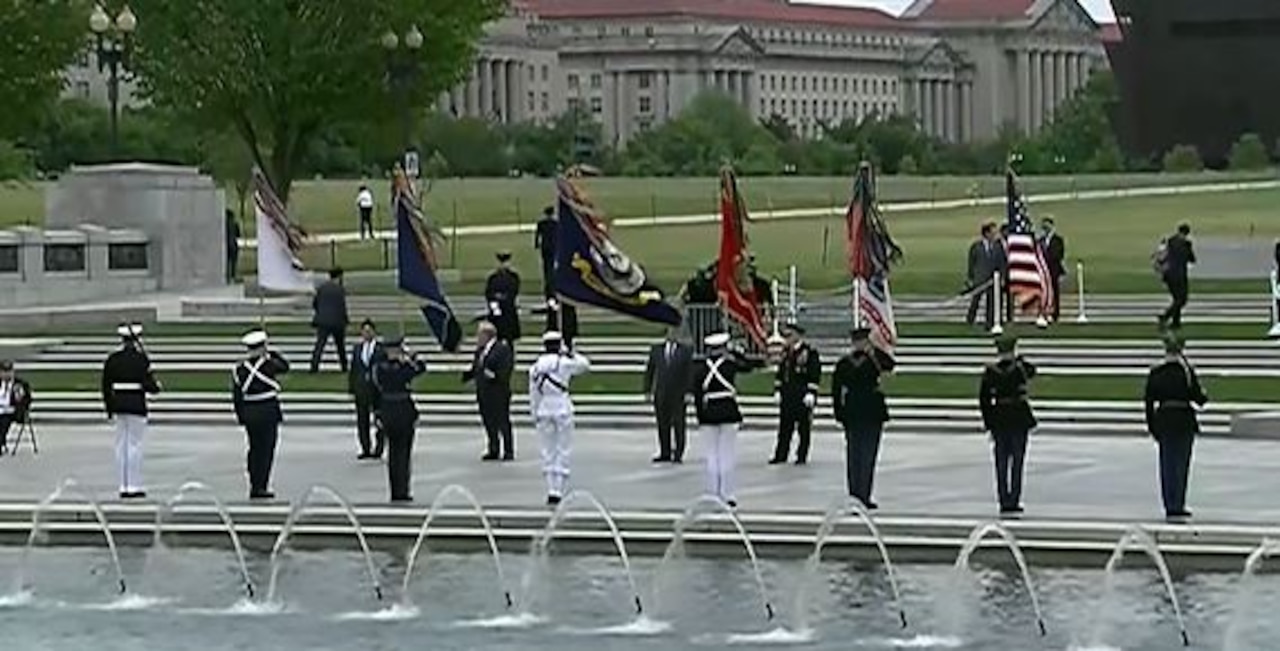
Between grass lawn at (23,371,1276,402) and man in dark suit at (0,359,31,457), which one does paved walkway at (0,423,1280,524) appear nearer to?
man in dark suit at (0,359,31,457)

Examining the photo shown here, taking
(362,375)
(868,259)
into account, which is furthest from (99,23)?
(362,375)

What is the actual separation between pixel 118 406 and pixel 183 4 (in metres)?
33.7

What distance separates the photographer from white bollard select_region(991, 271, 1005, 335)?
4203 centimetres

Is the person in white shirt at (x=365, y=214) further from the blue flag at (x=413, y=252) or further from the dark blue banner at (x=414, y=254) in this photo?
the dark blue banner at (x=414, y=254)

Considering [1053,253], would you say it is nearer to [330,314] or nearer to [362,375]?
[330,314]

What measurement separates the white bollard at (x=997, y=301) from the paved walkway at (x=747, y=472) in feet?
31.8

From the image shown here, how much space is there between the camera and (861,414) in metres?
24.7

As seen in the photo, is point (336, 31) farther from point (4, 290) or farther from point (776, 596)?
point (776, 596)

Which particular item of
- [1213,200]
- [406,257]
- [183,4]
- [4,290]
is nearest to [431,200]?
[1213,200]

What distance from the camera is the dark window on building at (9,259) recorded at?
50.1 m

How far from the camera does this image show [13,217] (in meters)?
86.9

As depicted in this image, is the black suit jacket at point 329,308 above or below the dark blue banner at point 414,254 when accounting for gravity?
below

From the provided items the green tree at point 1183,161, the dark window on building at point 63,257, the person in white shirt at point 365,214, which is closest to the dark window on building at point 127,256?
the dark window on building at point 63,257

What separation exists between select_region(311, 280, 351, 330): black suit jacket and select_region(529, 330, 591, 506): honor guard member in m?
12.9
